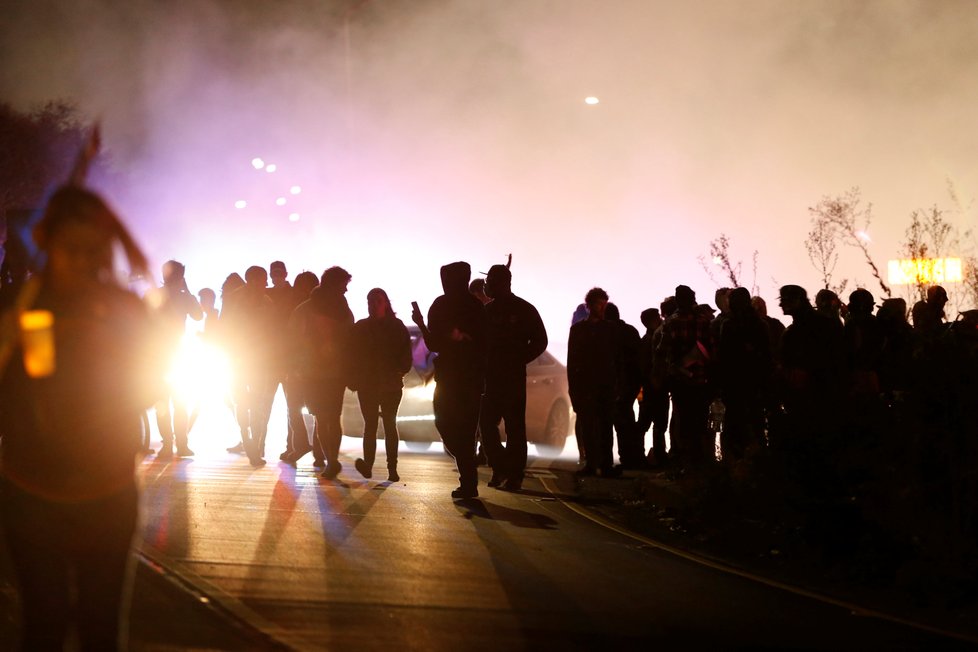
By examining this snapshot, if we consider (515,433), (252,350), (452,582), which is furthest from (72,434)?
(252,350)

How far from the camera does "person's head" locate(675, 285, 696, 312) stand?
14234 mm

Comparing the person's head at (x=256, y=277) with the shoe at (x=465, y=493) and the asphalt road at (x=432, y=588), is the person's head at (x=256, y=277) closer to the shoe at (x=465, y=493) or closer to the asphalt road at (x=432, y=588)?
the asphalt road at (x=432, y=588)

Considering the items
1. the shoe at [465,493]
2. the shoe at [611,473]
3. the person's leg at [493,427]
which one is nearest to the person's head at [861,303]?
the shoe at [611,473]

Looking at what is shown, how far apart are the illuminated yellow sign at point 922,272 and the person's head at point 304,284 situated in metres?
9.83

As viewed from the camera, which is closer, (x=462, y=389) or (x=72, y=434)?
(x=72, y=434)

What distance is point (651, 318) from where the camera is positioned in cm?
1652

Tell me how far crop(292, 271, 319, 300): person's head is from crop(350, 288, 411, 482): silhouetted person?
4.00 ft

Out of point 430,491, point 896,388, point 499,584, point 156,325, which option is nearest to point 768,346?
point 430,491

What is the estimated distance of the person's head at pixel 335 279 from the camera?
44.1 feet

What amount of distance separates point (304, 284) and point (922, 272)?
35.0ft

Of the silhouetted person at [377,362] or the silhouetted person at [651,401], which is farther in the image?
the silhouetted person at [651,401]

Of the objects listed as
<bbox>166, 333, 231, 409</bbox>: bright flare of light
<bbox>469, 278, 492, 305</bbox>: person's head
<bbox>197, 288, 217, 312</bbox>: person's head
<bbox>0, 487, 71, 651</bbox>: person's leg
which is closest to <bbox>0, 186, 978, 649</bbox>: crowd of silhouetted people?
<bbox>0, 487, 71, 651</bbox>: person's leg

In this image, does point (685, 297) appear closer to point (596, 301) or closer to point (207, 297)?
point (596, 301)

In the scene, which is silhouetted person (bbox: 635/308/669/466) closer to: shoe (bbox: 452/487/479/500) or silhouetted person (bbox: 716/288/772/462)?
silhouetted person (bbox: 716/288/772/462)
